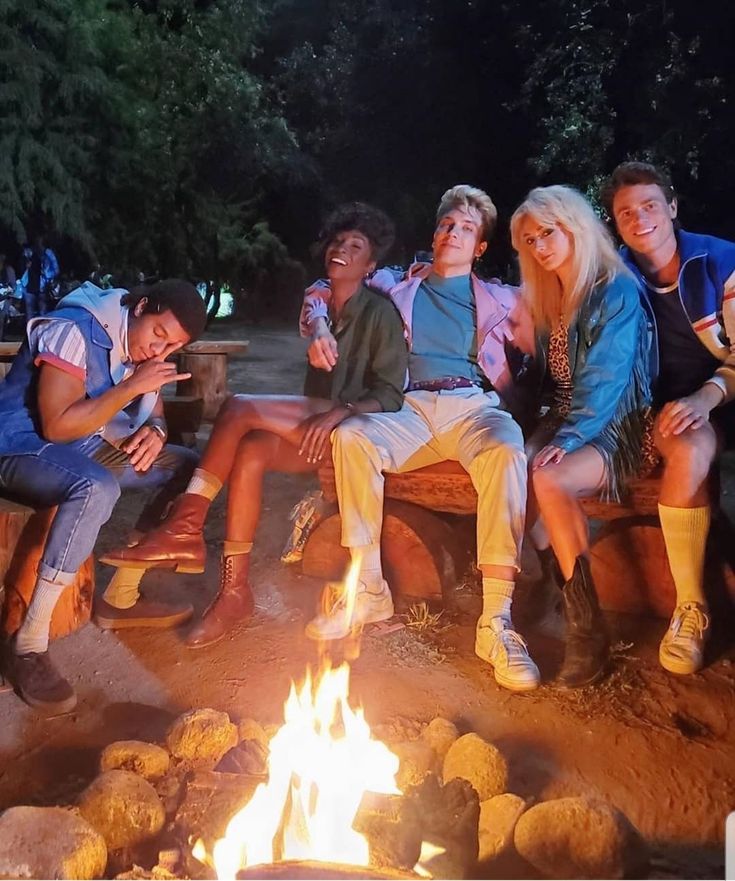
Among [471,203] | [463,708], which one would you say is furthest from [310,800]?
[471,203]

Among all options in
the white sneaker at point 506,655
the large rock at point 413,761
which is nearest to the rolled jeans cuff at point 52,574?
the large rock at point 413,761

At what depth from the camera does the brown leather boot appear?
336 centimetres

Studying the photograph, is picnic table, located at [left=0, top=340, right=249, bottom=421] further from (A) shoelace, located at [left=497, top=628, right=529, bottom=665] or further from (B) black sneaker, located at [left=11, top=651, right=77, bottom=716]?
(A) shoelace, located at [left=497, top=628, right=529, bottom=665]

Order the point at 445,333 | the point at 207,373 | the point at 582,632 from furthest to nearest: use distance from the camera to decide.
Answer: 1. the point at 207,373
2. the point at 445,333
3. the point at 582,632

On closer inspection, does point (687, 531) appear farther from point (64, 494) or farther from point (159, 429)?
point (64, 494)

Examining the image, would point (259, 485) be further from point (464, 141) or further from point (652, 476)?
point (464, 141)

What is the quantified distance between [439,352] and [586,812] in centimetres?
209

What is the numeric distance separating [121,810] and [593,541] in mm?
2272

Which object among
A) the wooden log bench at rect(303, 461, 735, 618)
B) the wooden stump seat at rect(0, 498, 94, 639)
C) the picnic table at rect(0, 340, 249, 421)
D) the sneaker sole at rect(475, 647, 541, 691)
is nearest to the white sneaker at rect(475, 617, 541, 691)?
the sneaker sole at rect(475, 647, 541, 691)

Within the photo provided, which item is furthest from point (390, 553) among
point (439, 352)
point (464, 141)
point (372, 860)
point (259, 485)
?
point (464, 141)

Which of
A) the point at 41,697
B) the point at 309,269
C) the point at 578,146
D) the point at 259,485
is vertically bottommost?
the point at 309,269

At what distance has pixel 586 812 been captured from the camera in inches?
84.9

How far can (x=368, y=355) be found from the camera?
12.1 ft

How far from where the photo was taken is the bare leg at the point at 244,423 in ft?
11.5
